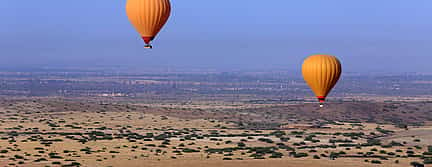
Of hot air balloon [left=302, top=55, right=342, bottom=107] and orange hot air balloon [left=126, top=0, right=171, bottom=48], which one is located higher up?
orange hot air balloon [left=126, top=0, right=171, bottom=48]

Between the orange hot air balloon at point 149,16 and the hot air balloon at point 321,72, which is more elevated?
the orange hot air balloon at point 149,16

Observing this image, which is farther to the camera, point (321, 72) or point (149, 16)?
point (149, 16)

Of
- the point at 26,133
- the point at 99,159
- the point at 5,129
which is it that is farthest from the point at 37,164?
the point at 5,129

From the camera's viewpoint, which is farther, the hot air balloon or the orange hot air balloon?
the orange hot air balloon

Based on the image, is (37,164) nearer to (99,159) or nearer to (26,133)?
(99,159)

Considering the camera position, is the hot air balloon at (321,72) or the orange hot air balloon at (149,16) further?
the orange hot air balloon at (149,16)
